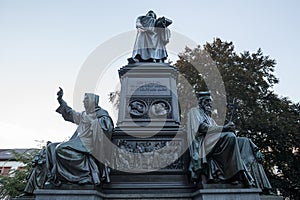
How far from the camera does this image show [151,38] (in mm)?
9117

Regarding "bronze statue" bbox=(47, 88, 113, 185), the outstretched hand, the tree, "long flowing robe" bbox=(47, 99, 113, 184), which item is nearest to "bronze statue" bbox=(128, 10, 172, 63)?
the outstretched hand

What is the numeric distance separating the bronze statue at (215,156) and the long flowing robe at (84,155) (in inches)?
73.5

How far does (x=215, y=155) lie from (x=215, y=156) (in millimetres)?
22

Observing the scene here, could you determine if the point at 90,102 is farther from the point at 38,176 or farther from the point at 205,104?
the point at 205,104

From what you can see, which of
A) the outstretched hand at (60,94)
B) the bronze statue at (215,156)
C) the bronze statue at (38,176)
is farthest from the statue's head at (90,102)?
the bronze statue at (215,156)

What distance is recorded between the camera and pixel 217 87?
1931cm

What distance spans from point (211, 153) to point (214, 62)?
50.6 ft

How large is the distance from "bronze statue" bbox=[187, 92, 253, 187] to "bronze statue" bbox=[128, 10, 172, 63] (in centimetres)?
339

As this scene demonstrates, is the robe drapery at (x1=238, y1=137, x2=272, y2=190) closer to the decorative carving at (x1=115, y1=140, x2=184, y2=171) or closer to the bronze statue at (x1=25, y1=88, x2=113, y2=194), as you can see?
the decorative carving at (x1=115, y1=140, x2=184, y2=171)

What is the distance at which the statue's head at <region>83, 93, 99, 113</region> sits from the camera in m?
6.72

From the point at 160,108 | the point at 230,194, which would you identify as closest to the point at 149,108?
the point at 160,108

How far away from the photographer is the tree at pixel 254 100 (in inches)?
675

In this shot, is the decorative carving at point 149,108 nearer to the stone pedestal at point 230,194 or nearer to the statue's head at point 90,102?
the statue's head at point 90,102

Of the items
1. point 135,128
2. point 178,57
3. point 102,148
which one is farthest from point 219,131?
point 178,57
